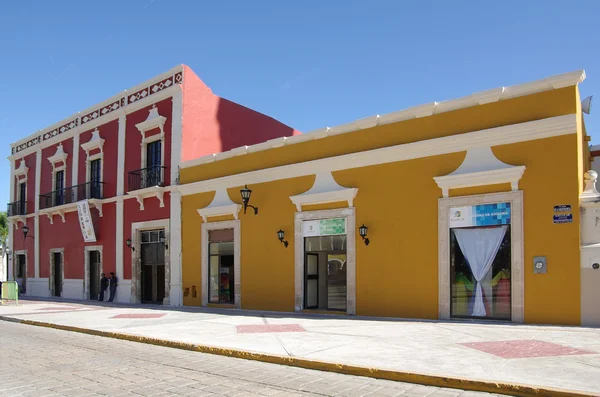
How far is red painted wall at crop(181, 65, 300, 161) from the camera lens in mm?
19797

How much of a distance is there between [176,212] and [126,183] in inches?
149

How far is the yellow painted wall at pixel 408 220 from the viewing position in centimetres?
1072

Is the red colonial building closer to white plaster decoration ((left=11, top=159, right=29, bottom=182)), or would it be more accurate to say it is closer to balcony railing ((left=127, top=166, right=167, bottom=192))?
balcony railing ((left=127, top=166, right=167, bottom=192))

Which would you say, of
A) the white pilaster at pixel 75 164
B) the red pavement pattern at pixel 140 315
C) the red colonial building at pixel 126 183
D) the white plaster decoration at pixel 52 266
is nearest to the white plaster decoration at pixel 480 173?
the red pavement pattern at pixel 140 315

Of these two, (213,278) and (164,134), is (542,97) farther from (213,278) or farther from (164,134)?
(164,134)

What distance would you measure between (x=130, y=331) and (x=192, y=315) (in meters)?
3.63

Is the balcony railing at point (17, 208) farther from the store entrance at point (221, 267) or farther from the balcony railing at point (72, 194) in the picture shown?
the store entrance at point (221, 267)

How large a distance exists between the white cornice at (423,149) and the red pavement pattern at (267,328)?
4803 millimetres

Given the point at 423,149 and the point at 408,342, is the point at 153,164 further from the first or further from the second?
the point at 408,342

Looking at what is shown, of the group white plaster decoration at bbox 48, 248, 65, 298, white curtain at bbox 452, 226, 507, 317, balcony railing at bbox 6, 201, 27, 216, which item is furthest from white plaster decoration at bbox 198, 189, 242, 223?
balcony railing at bbox 6, 201, 27, 216

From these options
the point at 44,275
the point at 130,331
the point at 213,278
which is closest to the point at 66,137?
the point at 44,275

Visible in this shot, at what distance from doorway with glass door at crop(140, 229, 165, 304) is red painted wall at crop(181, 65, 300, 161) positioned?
12.1 ft

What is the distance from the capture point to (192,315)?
15.1 meters

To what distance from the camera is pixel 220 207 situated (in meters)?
17.5
